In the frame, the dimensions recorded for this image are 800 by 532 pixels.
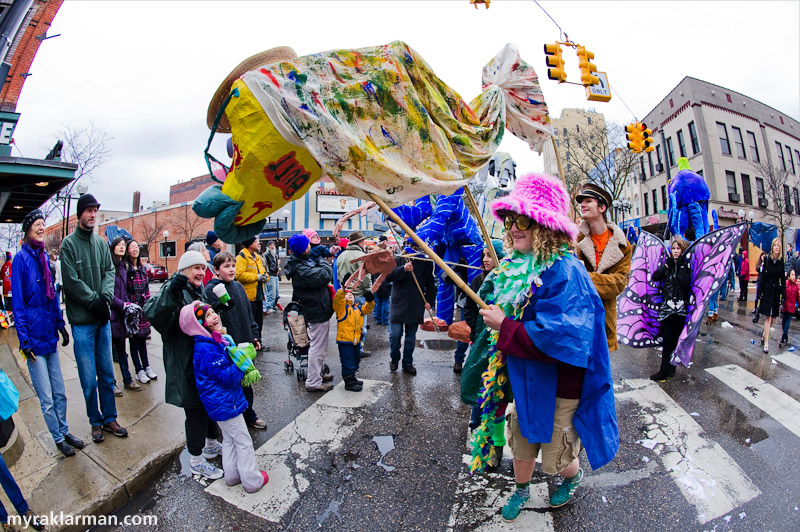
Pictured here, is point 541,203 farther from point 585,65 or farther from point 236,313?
point 585,65

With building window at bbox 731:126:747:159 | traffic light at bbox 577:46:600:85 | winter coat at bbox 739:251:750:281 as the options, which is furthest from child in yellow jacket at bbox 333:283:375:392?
building window at bbox 731:126:747:159

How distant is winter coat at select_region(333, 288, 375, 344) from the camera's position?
4.66 meters

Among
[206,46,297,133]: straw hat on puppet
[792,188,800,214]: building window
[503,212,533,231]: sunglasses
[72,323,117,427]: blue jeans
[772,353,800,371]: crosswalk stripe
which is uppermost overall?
[792,188,800,214]: building window

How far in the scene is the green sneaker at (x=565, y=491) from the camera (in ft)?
8.44

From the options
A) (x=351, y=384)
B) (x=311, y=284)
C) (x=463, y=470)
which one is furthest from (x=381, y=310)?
(x=463, y=470)

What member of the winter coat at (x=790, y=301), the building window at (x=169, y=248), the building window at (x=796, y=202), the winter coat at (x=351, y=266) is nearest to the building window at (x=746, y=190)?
the building window at (x=796, y=202)

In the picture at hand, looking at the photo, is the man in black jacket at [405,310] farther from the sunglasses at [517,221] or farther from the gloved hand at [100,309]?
the gloved hand at [100,309]

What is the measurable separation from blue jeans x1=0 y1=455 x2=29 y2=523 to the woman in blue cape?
9.66ft

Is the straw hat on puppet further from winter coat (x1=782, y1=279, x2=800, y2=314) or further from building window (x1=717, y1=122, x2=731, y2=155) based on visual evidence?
building window (x1=717, y1=122, x2=731, y2=155)

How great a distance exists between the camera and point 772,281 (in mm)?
6793

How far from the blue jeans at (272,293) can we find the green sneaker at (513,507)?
353 inches

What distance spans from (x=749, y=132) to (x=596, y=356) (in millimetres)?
39286

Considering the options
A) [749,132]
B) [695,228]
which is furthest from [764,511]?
[749,132]

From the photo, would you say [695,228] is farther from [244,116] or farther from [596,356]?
[244,116]
